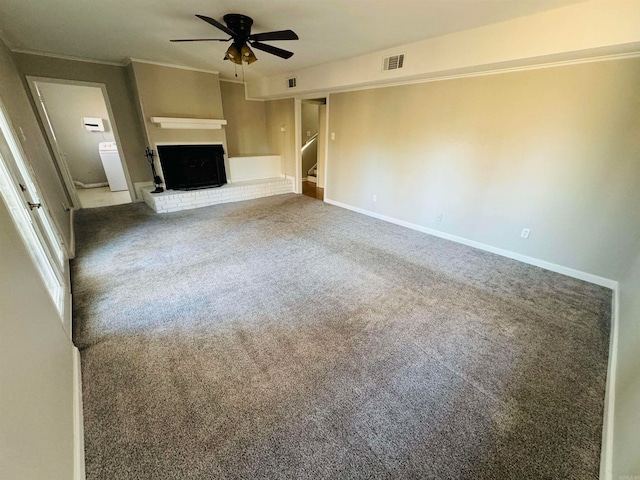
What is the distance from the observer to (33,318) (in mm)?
1145

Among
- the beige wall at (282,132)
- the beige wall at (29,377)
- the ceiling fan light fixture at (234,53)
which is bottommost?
the beige wall at (29,377)

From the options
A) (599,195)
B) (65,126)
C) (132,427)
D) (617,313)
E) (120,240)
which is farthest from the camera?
(65,126)

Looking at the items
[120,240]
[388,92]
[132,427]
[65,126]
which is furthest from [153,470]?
[65,126]

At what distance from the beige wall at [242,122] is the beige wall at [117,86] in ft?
5.82

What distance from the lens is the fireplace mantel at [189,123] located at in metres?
4.57

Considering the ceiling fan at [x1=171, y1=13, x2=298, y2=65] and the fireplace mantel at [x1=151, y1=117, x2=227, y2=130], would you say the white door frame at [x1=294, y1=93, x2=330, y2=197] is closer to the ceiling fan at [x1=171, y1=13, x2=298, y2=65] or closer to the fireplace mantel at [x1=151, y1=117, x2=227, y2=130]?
the fireplace mantel at [x1=151, y1=117, x2=227, y2=130]

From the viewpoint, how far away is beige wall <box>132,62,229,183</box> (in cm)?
445

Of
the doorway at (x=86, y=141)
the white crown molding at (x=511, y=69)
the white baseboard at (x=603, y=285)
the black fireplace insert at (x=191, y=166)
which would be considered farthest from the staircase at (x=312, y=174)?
the doorway at (x=86, y=141)

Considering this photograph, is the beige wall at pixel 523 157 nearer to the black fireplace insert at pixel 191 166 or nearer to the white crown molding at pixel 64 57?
the black fireplace insert at pixel 191 166

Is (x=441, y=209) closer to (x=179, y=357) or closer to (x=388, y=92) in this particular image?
(x=388, y=92)

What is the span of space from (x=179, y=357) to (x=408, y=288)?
211 cm

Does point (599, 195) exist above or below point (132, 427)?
above

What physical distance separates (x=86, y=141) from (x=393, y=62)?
710cm

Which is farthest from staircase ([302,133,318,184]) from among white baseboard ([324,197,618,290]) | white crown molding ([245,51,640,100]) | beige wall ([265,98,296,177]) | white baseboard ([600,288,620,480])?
white baseboard ([600,288,620,480])
